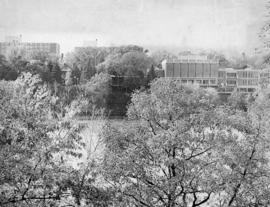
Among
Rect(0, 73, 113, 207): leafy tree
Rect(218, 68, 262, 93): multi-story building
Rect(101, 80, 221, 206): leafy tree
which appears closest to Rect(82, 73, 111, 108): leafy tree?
Rect(218, 68, 262, 93): multi-story building

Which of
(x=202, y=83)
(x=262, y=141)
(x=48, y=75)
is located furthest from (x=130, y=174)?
(x=202, y=83)

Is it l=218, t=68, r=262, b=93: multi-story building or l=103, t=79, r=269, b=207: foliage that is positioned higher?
l=103, t=79, r=269, b=207: foliage

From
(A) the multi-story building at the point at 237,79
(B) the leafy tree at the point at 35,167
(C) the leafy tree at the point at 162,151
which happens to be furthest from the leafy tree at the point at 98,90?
(B) the leafy tree at the point at 35,167

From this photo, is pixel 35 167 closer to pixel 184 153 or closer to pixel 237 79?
pixel 184 153

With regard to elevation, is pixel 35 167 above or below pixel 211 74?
above

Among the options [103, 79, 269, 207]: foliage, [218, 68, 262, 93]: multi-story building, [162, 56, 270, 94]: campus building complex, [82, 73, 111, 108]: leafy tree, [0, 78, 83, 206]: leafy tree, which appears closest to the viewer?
[0, 78, 83, 206]: leafy tree

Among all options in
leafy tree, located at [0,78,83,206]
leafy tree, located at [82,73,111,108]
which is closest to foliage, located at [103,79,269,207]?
leafy tree, located at [0,78,83,206]

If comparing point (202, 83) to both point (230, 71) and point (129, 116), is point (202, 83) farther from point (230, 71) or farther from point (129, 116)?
point (129, 116)

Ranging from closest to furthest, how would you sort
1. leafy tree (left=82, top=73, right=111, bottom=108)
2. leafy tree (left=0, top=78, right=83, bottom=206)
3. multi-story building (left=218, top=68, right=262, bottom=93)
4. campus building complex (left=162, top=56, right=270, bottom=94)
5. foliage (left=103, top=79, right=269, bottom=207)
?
leafy tree (left=0, top=78, right=83, bottom=206) → foliage (left=103, top=79, right=269, bottom=207) → leafy tree (left=82, top=73, right=111, bottom=108) → campus building complex (left=162, top=56, right=270, bottom=94) → multi-story building (left=218, top=68, right=262, bottom=93)

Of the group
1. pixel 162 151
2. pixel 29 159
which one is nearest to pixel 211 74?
pixel 162 151

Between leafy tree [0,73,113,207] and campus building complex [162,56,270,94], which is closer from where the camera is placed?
leafy tree [0,73,113,207]

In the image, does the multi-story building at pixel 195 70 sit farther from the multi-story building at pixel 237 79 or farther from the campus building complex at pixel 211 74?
the multi-story building at pixel 237 79

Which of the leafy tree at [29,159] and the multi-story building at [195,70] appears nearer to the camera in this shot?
the leafy tree at [29,159]

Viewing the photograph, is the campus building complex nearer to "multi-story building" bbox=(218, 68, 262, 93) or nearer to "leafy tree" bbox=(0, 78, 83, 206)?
"multi-story building" bbox=(218, 68, 262, 93)
